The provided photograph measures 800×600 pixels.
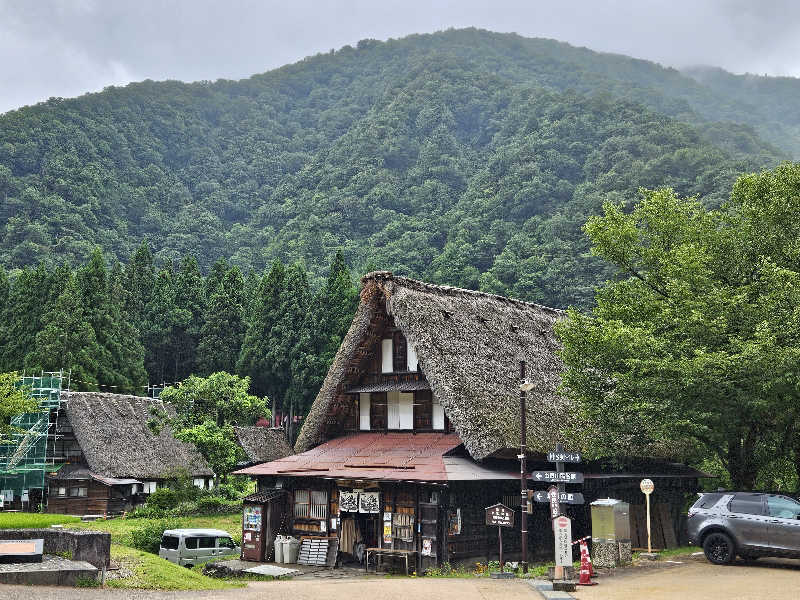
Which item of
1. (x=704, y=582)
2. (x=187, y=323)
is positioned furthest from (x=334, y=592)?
(x=187, y=323)

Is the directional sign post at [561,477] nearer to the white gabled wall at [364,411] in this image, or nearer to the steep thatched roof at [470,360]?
the steep thatched roof at [470,360]

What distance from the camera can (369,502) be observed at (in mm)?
23062

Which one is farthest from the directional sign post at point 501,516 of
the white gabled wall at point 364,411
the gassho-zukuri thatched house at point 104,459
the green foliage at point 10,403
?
the gassho-zukuri thatched house at point 104,459

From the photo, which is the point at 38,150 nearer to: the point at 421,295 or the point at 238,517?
the point at 238,517

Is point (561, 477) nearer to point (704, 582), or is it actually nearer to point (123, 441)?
point (704, 582)

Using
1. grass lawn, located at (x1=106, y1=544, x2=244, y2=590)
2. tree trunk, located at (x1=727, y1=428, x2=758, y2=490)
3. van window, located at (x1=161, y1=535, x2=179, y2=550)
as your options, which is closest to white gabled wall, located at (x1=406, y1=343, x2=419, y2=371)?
van window, located at (x1=161, y1=535, x2=179, y2=550)

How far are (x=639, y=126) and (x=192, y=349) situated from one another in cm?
7434

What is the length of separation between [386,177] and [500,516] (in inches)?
4187

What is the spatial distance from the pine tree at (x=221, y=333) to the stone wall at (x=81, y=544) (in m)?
45.9

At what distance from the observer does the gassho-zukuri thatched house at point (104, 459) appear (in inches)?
1603

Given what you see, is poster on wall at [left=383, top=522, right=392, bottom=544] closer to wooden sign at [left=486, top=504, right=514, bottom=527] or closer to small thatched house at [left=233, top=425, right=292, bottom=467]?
wooden sign at [left=486, top=504, right=514, bottom=527]

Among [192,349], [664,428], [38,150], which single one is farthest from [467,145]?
[664,428]

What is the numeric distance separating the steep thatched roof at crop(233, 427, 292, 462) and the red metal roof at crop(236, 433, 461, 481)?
18.3 m

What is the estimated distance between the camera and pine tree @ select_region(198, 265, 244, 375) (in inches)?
2434
